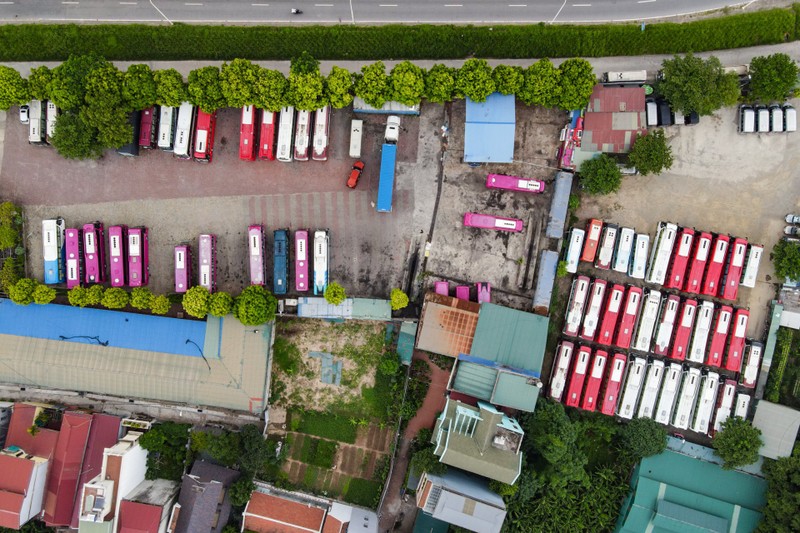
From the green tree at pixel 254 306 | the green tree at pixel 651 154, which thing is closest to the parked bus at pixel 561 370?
the green tree at pixel 651 154

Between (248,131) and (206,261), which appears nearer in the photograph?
(248,131)

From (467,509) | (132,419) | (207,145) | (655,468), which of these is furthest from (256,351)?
(655,468)

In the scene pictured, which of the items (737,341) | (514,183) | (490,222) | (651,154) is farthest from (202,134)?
(737,341)

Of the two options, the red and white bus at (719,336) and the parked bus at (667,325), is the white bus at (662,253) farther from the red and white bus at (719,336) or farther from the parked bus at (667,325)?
the red and white bus at (719,336)

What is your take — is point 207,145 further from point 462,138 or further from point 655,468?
point 655,468

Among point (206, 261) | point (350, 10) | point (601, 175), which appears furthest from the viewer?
point (350, 10)

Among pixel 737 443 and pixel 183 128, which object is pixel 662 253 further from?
pixel 183 128
